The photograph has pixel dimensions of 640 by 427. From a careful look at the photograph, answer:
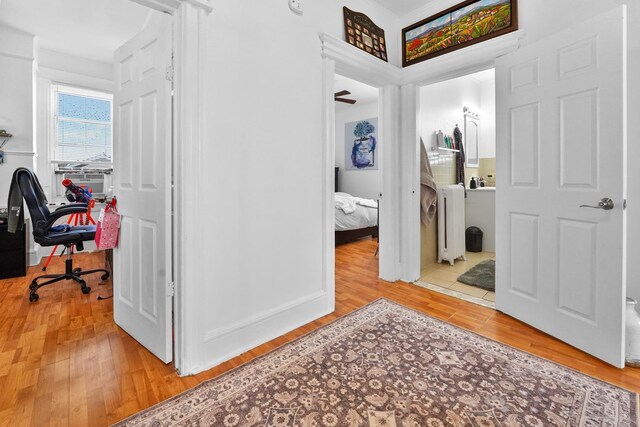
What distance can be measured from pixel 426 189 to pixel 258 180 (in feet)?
7.47

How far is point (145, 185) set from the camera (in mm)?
1855

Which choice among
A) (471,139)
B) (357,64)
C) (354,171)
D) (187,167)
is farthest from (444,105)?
(187,167)

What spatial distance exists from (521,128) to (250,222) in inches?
80.8

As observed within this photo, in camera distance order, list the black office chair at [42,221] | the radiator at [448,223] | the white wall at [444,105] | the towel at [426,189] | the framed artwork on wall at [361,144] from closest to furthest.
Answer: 1. the black office chair at [42,221]
2. the towel at [426,189]
3. the white wall at [444,105]
4. the radiator at [448,223]
5. the framed artwork on wall at [361,144]

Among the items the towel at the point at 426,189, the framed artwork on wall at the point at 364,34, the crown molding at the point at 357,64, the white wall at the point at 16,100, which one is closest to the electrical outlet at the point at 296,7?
the crown molding at the point at 357,64

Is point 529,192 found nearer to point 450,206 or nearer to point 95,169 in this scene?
point 450,206

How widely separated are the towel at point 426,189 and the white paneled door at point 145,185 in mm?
2732

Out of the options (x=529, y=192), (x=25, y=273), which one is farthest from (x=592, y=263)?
(x=25, y=273)

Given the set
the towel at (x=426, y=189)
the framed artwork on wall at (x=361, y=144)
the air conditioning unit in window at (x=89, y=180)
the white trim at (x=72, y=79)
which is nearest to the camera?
the towel at (x=426, y=189)

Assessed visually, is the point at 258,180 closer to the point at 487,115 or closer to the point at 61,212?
the point at 61,212

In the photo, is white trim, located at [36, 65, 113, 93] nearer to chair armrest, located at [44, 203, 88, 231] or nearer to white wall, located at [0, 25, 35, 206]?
white wall, located at [0, 25, 35, 206]

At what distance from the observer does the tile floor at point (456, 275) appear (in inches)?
113

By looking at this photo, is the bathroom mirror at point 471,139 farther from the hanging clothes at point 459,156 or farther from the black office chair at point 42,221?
the black office chair at point 42,221

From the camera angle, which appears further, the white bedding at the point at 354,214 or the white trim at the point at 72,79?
the white bedding at the point at 354,214
